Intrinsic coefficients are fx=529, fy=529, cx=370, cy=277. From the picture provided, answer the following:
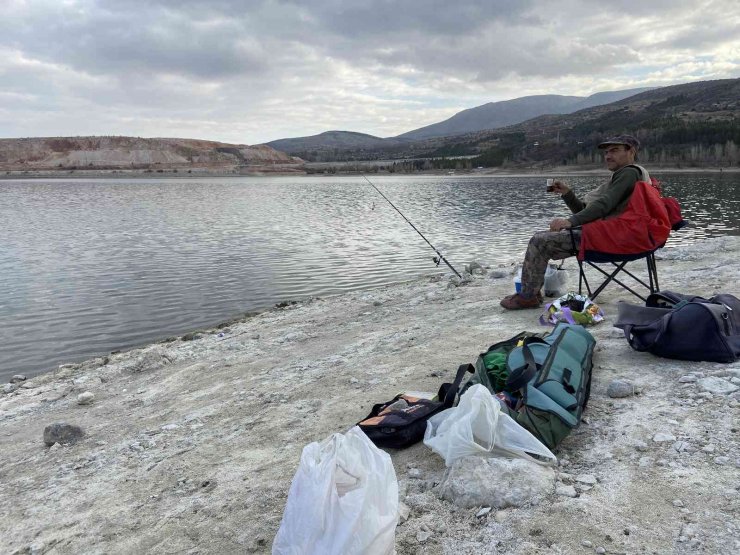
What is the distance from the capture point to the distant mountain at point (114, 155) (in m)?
158

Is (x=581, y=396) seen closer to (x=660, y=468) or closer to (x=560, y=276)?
(x=660, y=468)

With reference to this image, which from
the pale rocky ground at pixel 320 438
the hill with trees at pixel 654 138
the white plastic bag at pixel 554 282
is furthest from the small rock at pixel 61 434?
the hill with trees at pixel 654 138

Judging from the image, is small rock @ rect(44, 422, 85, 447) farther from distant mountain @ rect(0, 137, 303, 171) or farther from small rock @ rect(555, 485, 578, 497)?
distant mountain @ rect(0, 137, 303, 171)

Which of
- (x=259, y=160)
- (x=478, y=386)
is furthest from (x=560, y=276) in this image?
(x=259, y=160)

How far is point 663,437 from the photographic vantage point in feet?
10.9

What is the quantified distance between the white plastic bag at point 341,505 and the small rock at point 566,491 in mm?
1024

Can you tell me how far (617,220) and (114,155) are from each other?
186 m

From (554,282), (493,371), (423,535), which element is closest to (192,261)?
(554,282)

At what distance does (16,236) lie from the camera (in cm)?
2503

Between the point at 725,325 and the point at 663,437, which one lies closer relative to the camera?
the point at 663,437

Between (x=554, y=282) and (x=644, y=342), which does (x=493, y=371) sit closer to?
(x=644, y=342)

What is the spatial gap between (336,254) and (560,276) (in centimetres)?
1235

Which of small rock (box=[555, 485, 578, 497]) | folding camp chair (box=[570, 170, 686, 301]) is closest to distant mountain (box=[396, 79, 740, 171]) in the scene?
folding camp chair (box=[570, 170, 686, 301])

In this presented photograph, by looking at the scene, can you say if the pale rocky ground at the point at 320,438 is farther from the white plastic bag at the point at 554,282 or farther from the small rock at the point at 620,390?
the white plastic bag at the point at 554,282
